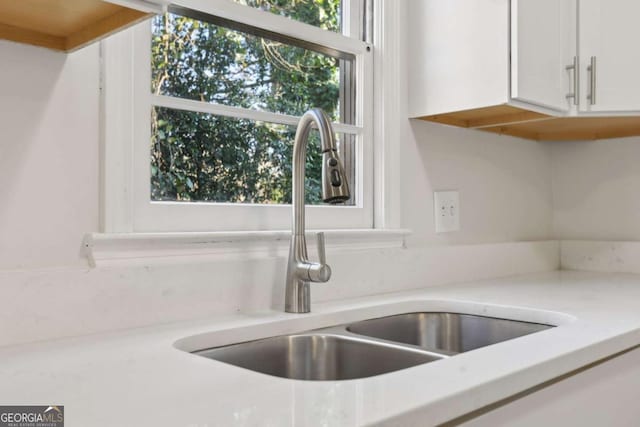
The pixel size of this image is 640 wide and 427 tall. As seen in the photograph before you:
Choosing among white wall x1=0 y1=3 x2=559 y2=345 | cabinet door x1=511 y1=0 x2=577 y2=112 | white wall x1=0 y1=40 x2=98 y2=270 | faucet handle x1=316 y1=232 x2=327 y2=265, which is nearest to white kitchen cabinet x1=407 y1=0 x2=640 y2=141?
cabinet door x1=511 y1=0 x2=577 y2=112

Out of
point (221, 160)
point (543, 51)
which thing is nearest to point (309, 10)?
point (221, 160)

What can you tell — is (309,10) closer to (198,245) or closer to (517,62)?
(517,62)

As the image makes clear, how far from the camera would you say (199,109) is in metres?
1.26

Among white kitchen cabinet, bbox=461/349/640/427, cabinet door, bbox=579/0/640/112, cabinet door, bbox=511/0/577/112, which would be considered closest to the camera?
white kitchen cabinet, bbox=461/349/640/427

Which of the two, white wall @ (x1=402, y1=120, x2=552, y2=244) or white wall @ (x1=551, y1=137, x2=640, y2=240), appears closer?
white wall @ (x1=402, y1=120, x2=552, y2=244)

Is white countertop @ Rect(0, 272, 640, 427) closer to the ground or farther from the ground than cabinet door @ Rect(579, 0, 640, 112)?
closer to the ground

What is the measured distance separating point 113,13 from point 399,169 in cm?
95

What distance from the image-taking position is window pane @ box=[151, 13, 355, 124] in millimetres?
1229

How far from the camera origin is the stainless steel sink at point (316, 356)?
3.43 ft

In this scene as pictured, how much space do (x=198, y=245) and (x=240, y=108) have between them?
0.34 meters

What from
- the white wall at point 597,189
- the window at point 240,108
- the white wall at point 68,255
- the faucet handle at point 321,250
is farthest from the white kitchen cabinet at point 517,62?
the faucet handle at point 321,250

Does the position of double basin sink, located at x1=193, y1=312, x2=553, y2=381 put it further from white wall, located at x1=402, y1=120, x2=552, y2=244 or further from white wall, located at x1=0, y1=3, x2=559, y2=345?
white wall, located at x1=402, y1=120, x2=552, y2=244

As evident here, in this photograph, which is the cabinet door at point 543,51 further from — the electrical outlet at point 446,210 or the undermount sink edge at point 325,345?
the undermount sink edge at point 325,345

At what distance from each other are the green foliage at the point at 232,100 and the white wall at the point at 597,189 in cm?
112
